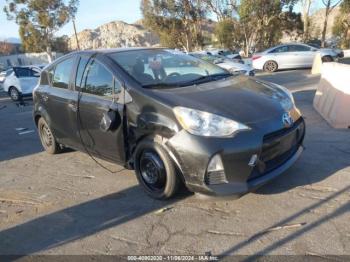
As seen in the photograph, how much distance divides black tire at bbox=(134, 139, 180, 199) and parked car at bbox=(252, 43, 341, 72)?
1603 centimetres

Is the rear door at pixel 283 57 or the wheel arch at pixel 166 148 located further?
the rear door at pixel 283 57

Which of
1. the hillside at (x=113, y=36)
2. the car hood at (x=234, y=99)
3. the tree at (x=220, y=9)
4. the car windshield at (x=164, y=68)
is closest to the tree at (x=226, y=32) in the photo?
the tree at (x=220, y=9)

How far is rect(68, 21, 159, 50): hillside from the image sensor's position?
100938 millimetres

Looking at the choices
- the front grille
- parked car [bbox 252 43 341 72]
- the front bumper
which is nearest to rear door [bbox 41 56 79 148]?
the front bumper

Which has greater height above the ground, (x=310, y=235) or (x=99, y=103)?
(x=99, y=103)

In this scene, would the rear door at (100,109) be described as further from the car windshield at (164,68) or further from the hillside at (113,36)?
the hillside at (113,36)

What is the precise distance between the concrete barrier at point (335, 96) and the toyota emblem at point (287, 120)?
2.86 metres

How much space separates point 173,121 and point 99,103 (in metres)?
1.19

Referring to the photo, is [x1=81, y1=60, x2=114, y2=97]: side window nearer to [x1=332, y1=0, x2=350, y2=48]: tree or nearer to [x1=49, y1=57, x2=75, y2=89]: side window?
[x1=49, y1=57, x2=75, y2=89]: side window

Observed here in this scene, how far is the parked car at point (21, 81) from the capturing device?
14695 mm

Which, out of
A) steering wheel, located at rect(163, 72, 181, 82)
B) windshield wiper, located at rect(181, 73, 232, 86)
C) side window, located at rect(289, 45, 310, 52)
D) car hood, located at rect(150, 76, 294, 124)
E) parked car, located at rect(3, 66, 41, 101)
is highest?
steering wheel, located at rect(163, 72, 181, 82)

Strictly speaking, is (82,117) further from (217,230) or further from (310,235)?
(310,235)

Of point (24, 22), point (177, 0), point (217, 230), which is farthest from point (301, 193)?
point (24, 22)

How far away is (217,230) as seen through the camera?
11.1 ft
